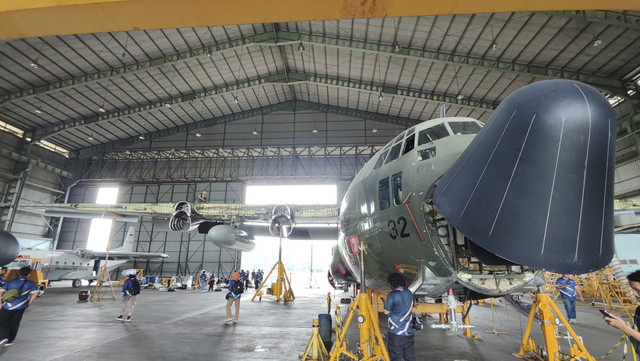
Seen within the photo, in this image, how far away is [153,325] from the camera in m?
9.80

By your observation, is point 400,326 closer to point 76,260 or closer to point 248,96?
point 248,96

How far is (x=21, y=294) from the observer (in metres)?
6.55

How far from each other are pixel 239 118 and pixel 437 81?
66.4 ft

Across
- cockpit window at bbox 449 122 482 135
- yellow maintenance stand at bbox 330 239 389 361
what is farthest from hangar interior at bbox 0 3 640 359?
cockpit window at bbox 449 122 482 135

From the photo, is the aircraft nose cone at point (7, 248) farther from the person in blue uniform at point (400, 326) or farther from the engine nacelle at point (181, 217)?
the engine nacelle at point (181, 217)

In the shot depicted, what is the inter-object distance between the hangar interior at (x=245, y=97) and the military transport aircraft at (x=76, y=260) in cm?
403

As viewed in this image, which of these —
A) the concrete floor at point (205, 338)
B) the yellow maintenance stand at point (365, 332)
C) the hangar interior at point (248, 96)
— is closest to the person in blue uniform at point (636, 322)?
the yellow maintenance stand at point (365, 332)

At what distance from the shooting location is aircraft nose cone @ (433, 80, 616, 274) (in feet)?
7.70

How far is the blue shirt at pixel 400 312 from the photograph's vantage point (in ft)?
15.3

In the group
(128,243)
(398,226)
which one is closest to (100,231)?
(128,243)

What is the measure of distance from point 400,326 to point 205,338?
5.81 metres

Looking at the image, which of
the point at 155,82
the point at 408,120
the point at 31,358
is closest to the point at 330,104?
the point at 408,120

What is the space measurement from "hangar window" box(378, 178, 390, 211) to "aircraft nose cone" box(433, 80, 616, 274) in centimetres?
201

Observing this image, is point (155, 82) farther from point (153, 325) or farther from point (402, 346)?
point (402, 346)
